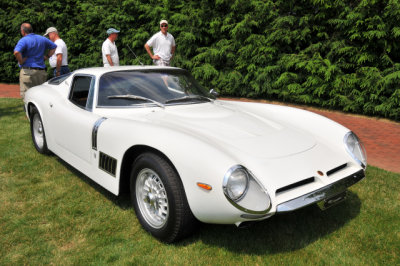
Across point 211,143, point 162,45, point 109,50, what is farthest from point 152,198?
point 162,45

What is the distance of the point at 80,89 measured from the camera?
3475 mm

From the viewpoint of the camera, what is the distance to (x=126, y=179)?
8.43 feet

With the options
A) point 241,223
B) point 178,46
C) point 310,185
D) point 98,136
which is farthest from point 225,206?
point 178,46

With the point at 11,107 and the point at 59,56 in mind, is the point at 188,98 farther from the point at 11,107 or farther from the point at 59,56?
the point at 11,107

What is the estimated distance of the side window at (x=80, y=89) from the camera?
3.34 m

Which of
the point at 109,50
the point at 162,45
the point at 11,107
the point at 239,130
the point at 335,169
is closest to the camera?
the point at 335,169

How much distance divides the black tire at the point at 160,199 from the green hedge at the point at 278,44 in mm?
5847

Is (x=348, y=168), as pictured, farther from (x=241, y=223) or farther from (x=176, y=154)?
(x=176, y=154)

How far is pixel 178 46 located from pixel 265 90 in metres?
3.04

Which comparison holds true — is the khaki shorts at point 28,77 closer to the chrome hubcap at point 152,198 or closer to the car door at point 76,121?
the car door at point 76,121

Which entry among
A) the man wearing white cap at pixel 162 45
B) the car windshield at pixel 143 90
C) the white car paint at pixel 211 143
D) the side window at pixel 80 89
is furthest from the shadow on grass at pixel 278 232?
the man wearing white cap at pixel 162 45

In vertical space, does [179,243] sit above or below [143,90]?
below

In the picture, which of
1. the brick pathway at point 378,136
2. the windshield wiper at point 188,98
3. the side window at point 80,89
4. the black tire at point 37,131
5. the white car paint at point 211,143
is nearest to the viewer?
the white car paint at point 211,143

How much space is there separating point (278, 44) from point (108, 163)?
21.1 feet
